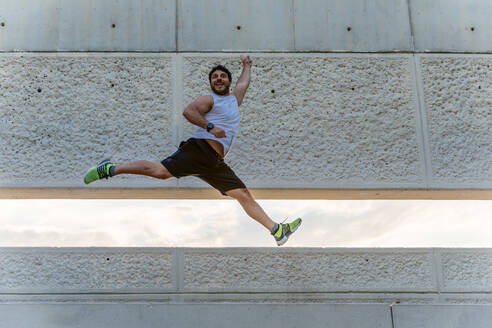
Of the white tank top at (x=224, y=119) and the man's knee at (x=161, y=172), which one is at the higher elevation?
the white tank top at (x=224, y=119)

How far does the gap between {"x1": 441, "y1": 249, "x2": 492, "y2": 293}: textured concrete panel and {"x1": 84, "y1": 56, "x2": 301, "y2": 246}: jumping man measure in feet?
5.49

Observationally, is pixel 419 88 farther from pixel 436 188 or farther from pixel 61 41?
pixel 61 41

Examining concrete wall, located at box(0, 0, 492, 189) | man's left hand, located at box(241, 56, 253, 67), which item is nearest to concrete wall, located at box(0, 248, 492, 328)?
concrete wall, located at box(0, 0, 492, 189)

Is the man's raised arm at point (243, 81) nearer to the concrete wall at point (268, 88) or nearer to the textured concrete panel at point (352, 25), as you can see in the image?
the concrete wall at point (268, 88)

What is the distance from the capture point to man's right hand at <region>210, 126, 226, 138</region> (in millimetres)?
4203

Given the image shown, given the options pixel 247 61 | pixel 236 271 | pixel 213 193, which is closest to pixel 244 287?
pixel 236 271

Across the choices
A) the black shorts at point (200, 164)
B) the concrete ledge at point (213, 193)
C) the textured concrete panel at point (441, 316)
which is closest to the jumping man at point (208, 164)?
the black shorts at point (200, 164)

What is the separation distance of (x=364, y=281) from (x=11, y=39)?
3961 millimetres

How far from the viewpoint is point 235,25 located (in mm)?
5383

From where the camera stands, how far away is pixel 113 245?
5.03 metres

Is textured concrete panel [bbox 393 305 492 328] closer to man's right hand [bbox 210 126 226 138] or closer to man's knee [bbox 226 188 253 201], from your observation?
man's knee [bbox 226 188 253 201]

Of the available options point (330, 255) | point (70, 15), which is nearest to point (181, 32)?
point (70, 15)

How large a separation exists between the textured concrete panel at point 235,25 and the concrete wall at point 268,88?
0.01 m

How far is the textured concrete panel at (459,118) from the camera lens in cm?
513
